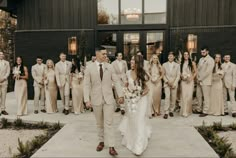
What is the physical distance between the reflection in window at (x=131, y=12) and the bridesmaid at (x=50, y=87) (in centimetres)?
451

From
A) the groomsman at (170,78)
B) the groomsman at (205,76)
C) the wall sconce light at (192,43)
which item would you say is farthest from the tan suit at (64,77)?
the wall sconce light at (192,43)

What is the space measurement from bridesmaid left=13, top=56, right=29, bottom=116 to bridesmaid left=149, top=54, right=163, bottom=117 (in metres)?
4.17

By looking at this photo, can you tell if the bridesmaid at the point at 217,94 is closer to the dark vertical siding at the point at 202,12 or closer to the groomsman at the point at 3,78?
the dark vertical siding at the point at 202,12

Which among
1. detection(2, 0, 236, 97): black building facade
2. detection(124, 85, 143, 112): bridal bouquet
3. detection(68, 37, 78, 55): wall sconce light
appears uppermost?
detection(2, 0, 236, 97): black building facade

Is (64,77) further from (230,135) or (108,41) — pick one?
(230,135)

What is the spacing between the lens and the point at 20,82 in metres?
11.5

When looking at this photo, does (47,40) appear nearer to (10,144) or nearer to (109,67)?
(10,144)

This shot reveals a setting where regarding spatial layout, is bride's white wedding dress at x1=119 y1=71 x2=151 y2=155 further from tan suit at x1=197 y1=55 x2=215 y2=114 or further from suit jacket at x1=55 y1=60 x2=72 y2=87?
suit jacket at x1=55 y1=60 x2=72 y2=87

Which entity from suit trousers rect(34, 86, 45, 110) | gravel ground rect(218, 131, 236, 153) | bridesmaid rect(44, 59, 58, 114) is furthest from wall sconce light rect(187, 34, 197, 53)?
suit trousers rect(34, 86, 45, 110)

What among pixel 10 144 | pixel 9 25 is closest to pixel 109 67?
pixel 10 144

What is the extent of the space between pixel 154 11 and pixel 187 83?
4.84 meters

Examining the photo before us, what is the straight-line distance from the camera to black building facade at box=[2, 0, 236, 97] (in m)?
14.1

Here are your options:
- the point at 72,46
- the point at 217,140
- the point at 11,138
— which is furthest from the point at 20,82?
the point at 217,140

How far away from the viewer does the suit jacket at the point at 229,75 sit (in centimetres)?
1093
